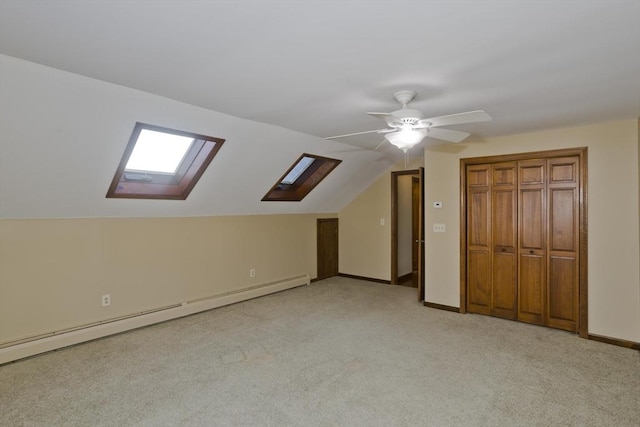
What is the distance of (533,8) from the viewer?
61.3 inches

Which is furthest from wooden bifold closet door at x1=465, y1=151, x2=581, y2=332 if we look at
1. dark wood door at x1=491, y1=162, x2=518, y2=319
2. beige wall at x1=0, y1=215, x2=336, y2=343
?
beige wall at x1=0, y1=215, x2=336, y2=343

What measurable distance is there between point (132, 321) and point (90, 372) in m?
0.96

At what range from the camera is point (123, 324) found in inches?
146

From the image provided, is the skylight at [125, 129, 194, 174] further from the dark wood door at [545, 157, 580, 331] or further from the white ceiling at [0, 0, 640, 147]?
the dark wood door at [545, 157, 580, 331]

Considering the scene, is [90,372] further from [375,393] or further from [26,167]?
[375,393]

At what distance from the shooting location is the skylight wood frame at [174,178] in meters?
3.36

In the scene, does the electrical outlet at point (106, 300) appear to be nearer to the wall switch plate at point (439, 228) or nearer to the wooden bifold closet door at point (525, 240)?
the wall switch plate at point (439, 228)

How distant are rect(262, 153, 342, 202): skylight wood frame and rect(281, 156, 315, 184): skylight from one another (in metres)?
0.05

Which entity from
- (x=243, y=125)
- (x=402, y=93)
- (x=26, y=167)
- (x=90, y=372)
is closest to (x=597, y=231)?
(x=402, y=93)

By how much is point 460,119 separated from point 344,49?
0.97 meters

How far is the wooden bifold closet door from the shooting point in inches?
151

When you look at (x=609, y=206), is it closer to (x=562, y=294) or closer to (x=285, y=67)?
(x=562, y=294)

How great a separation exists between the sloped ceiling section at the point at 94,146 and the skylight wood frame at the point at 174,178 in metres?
0.08

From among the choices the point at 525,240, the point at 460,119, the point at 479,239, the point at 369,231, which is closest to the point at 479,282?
the point at 479,239
